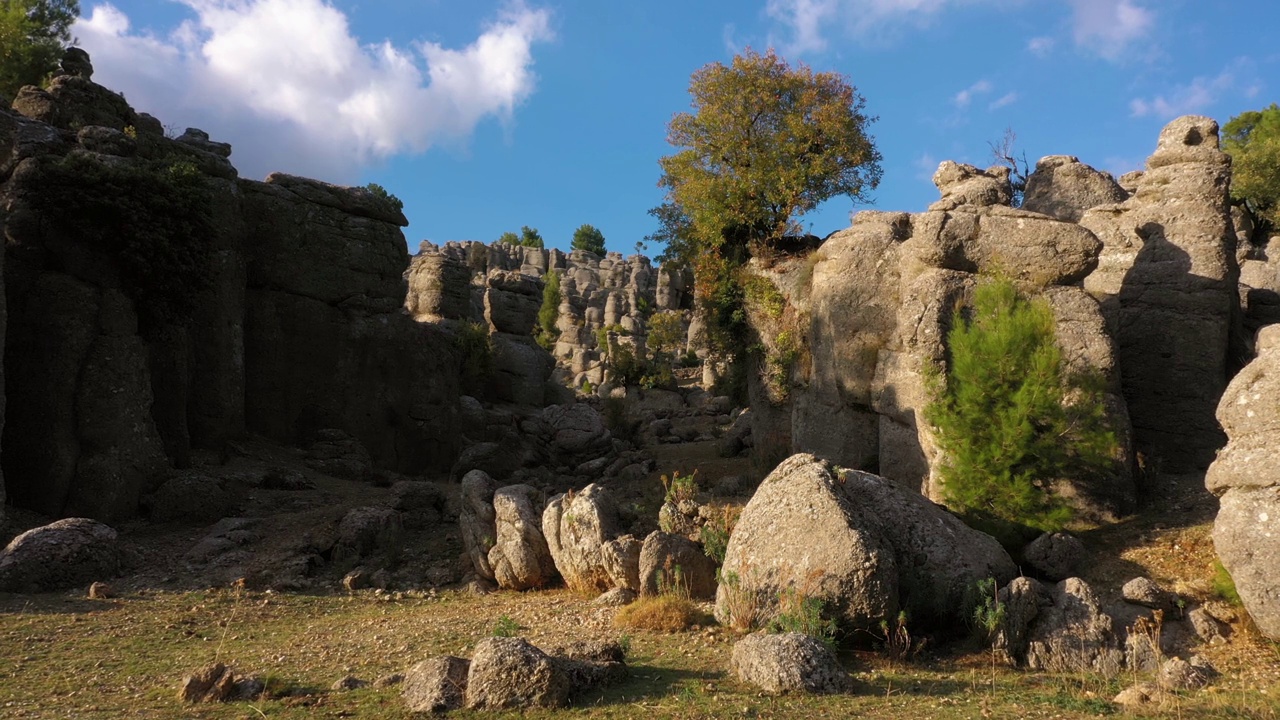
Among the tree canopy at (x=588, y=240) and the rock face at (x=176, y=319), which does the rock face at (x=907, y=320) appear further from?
the tree canopy at (x=588, y=240)

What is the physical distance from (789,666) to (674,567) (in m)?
4.17

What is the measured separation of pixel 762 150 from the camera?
24484 millimetres

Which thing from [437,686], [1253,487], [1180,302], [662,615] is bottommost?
[437,686]

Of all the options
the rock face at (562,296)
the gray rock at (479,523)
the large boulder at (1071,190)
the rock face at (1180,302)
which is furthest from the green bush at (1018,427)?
the rock face at (562,296)

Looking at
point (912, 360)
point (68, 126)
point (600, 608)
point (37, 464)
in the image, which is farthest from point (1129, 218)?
point (68, 126)

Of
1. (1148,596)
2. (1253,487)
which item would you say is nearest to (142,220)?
(1148,596)

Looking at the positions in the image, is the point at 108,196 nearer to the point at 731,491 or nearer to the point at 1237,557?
the point at 731,491

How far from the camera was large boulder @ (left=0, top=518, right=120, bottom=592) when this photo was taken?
12906mm

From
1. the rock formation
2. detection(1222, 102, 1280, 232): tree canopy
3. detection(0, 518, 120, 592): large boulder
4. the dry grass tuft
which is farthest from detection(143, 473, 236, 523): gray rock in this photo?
detection(1222, 102, 1280, 232): tree canopy

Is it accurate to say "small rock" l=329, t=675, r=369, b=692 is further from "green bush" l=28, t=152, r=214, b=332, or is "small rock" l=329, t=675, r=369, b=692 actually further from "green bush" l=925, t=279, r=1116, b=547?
"green bush" l=28, t=152, r=214, b=332

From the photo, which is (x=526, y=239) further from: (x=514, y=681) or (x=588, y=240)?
(x=514, y=681)

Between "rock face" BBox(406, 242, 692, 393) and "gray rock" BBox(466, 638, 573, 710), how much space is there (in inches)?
908

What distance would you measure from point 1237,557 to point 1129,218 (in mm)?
9899

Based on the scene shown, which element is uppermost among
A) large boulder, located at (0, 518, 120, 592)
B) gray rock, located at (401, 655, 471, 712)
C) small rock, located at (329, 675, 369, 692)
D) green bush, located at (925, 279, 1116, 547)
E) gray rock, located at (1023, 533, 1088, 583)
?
green bush, located at (925, 279, 1116, 547)
